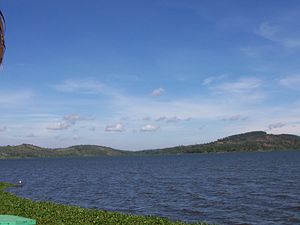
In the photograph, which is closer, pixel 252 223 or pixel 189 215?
pixel 252 223

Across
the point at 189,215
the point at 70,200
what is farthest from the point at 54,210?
the point at 70,200

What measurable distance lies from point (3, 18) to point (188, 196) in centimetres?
5766

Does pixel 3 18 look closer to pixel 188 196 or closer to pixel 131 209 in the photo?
pixel 131 209

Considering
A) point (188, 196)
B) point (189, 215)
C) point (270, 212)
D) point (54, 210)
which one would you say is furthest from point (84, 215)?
point (188, 196)

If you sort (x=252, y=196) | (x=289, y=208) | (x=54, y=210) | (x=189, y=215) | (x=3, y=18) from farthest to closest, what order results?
(x=252, y=196), (x=289, y=208), (x=189, y=215), (x=54, y=210), (x=3, y=18)

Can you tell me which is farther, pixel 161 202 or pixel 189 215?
pixel 161 202

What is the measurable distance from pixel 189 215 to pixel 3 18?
133 ft

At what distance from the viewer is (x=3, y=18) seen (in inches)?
260

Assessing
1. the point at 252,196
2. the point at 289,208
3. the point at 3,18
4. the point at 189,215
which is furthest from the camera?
the point at 252,196

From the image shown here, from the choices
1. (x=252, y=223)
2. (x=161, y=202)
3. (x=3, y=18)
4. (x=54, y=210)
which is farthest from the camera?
(x=161, y=202)

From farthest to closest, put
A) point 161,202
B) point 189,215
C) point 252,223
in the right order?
point 161,202 → point 189,215 → point 252,223

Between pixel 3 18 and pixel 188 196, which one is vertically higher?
pixel 3 18

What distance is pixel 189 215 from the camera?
1743 inches

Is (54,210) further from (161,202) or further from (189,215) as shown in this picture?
(161,202)
